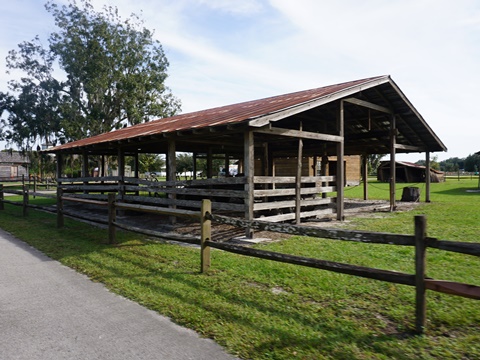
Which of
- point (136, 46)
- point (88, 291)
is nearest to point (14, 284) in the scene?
point (88, 291)

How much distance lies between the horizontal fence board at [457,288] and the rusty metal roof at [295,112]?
185 inches

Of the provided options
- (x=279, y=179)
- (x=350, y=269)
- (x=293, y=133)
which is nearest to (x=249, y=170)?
(x=279, y=179)

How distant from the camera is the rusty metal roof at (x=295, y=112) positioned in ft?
26.2

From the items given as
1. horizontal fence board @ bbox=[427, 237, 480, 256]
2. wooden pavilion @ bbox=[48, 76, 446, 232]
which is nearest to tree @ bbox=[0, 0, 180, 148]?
wooden pavilion @ bbox=[48, 76, 446, 232]

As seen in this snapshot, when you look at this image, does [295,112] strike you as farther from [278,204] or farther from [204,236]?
[204,236]

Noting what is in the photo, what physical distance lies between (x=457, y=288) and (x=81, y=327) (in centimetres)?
374

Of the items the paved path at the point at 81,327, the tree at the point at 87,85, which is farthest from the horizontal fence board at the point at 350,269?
the tree at the point at 87,85

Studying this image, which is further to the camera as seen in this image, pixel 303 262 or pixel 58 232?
pixel 58 232

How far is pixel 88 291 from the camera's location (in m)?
4.83

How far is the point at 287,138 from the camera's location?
40.0 ft

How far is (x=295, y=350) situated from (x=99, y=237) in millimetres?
6900

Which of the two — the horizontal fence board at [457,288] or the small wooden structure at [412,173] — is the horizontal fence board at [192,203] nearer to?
the horizontal fence board at [457,288]

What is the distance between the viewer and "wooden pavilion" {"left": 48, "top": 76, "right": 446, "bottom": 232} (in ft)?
26.8

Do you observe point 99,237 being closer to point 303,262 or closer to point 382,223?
point 303,262
